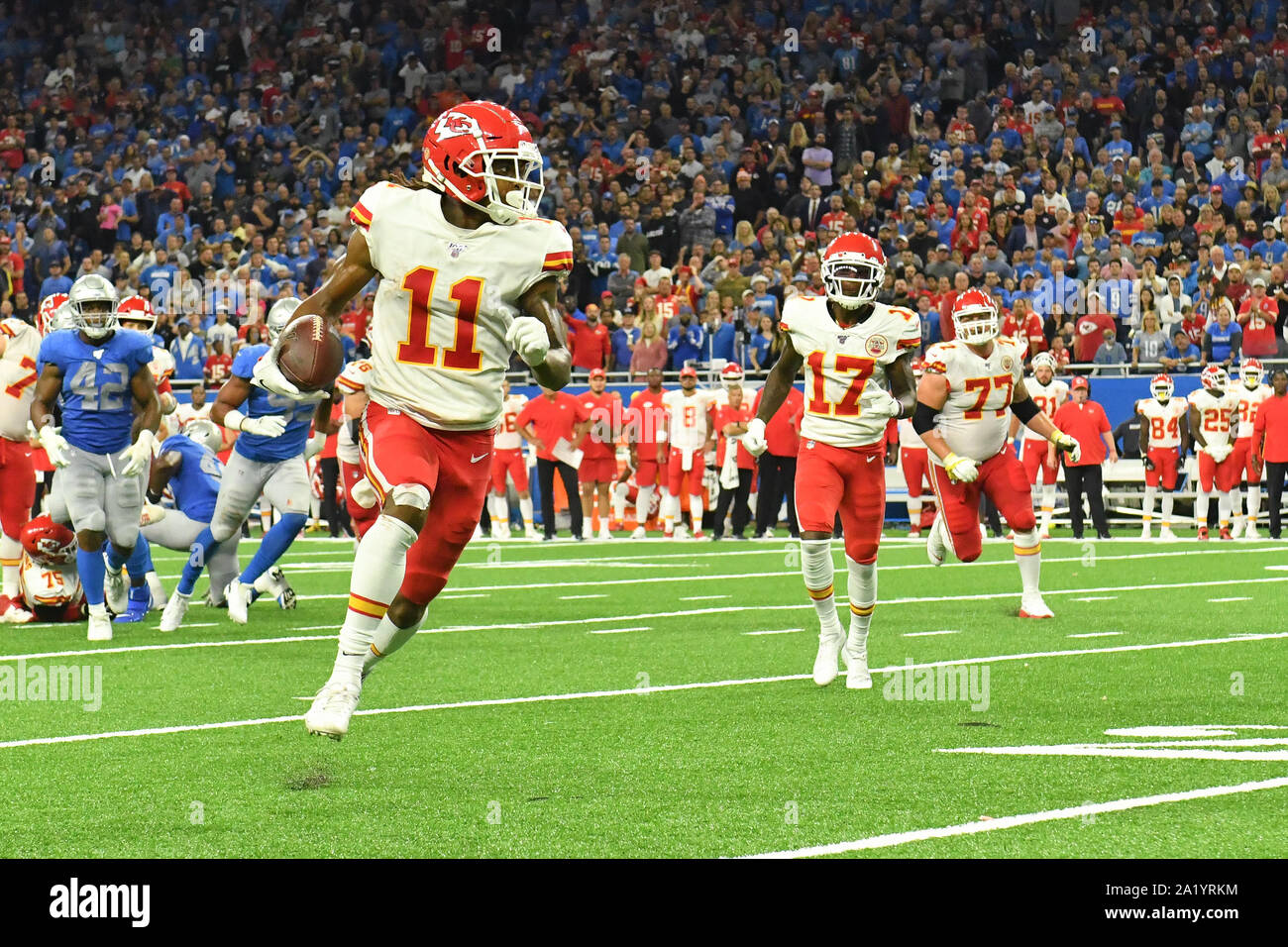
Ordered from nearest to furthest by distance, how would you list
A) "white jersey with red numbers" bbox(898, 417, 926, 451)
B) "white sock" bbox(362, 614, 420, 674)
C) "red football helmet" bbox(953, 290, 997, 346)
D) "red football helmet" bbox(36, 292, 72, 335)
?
1. "white sock" bbox(362, 614, 420, 674)
2. "red football helmet" bbox(36, 292, 72, 335)
3. "red football helmet" bbox(953, 290, 997, 346)
4. "white jersey with red numbers" bbox(898, 417, 926, 451)

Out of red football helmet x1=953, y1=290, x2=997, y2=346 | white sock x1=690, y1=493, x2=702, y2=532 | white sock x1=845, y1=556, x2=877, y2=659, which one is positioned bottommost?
white sock x1=690, y1=493, x2=702, y2=532

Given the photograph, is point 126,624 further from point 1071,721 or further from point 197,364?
point 197,364

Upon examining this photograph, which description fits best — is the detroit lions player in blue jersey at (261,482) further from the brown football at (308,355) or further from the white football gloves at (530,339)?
the white football gloves at (530,339)

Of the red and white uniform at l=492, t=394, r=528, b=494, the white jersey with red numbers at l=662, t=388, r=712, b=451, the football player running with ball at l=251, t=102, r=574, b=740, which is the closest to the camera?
the football player running with ball at l=251, t=102, r=574, b=740

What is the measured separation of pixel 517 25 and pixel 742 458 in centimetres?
1307

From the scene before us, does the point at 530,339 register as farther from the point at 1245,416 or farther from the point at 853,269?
the point at 1245,416

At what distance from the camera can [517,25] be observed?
31125mm

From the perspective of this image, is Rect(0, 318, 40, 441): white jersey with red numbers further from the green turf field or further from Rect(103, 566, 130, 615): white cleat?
the green turf field

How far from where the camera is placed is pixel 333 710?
19.3ft

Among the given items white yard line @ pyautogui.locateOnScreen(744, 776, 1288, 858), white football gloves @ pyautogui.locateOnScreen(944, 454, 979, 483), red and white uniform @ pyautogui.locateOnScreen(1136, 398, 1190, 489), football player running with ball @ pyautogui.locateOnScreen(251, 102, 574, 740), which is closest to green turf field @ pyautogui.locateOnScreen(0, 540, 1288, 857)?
white yard line @ pyautogui.locateOnScreen(744, 776, 1288, 858)

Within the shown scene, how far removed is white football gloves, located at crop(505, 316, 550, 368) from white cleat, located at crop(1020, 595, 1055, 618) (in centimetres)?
621

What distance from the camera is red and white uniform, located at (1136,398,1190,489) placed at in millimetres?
20516

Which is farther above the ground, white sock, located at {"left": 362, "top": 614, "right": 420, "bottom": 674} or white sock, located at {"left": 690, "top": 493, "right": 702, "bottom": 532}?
white sock, located at {"left": 362, "top": 614, "right": 420, "bottom": 674}

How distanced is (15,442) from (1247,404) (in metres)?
13.7
